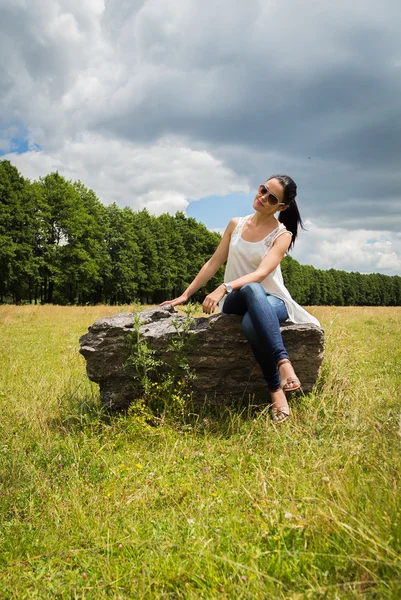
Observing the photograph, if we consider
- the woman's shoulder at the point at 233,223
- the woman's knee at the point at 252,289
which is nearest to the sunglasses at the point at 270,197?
the woman's shoulder at the point at 233,223

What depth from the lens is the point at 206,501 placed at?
3.17m

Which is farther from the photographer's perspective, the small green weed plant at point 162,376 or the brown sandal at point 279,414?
the small green weed plant at point 162,376

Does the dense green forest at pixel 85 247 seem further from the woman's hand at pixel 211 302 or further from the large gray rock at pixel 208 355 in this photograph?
the woman's hand at pixel 211 302

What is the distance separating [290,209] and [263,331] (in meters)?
1.79

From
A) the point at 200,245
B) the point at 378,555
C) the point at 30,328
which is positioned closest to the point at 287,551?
the point at 378,555

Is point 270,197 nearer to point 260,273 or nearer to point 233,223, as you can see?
point 233,223

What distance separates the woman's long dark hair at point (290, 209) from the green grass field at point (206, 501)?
6.33 feet

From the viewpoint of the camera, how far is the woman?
4.59 m

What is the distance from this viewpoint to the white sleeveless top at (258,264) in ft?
17.0

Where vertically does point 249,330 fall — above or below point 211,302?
below

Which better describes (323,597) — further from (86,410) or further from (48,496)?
(86,410)

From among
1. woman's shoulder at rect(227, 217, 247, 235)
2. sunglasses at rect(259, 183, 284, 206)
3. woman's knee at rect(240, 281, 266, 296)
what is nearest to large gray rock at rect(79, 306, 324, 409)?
woman's knee at rect(240, 281, 266, 296)

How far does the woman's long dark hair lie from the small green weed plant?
162 centimetres

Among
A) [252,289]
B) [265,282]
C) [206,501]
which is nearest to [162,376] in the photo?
[252,289]
